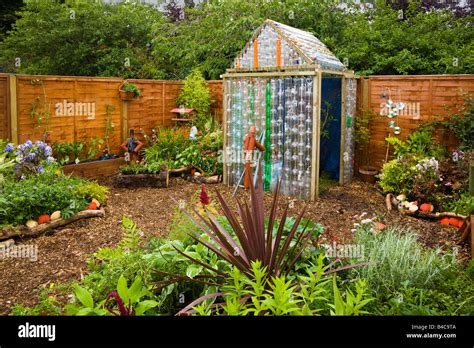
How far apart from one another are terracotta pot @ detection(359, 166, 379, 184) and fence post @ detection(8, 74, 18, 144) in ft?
19.7

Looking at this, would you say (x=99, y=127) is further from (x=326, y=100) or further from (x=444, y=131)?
(x=444, y=131)

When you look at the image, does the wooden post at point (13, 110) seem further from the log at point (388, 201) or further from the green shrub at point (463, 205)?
the green shrub at point (463, 205)

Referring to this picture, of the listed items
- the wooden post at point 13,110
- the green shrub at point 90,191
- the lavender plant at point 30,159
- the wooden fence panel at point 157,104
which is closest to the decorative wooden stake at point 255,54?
the wooden fence panel at point 157,104

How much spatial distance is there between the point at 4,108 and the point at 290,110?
4572 millimetres

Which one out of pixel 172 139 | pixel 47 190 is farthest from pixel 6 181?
pixel 172 139

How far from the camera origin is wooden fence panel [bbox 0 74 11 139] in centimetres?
754

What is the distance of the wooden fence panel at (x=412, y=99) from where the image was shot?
7.69m

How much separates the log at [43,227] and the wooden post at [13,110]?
2.39 metres

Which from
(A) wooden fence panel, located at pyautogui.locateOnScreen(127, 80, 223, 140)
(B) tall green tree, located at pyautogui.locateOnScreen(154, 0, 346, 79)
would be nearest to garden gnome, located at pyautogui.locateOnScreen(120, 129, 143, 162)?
(A) wooden fence panel, located at pyautogui.locateOnScreen(127, 80, 223, 140)

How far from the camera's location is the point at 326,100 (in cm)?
879

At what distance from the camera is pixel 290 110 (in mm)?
7656

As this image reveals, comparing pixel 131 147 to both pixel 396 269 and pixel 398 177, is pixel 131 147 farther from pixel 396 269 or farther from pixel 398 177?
pixel 396 269

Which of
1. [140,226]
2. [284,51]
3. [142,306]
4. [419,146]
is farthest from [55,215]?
[419,146]
